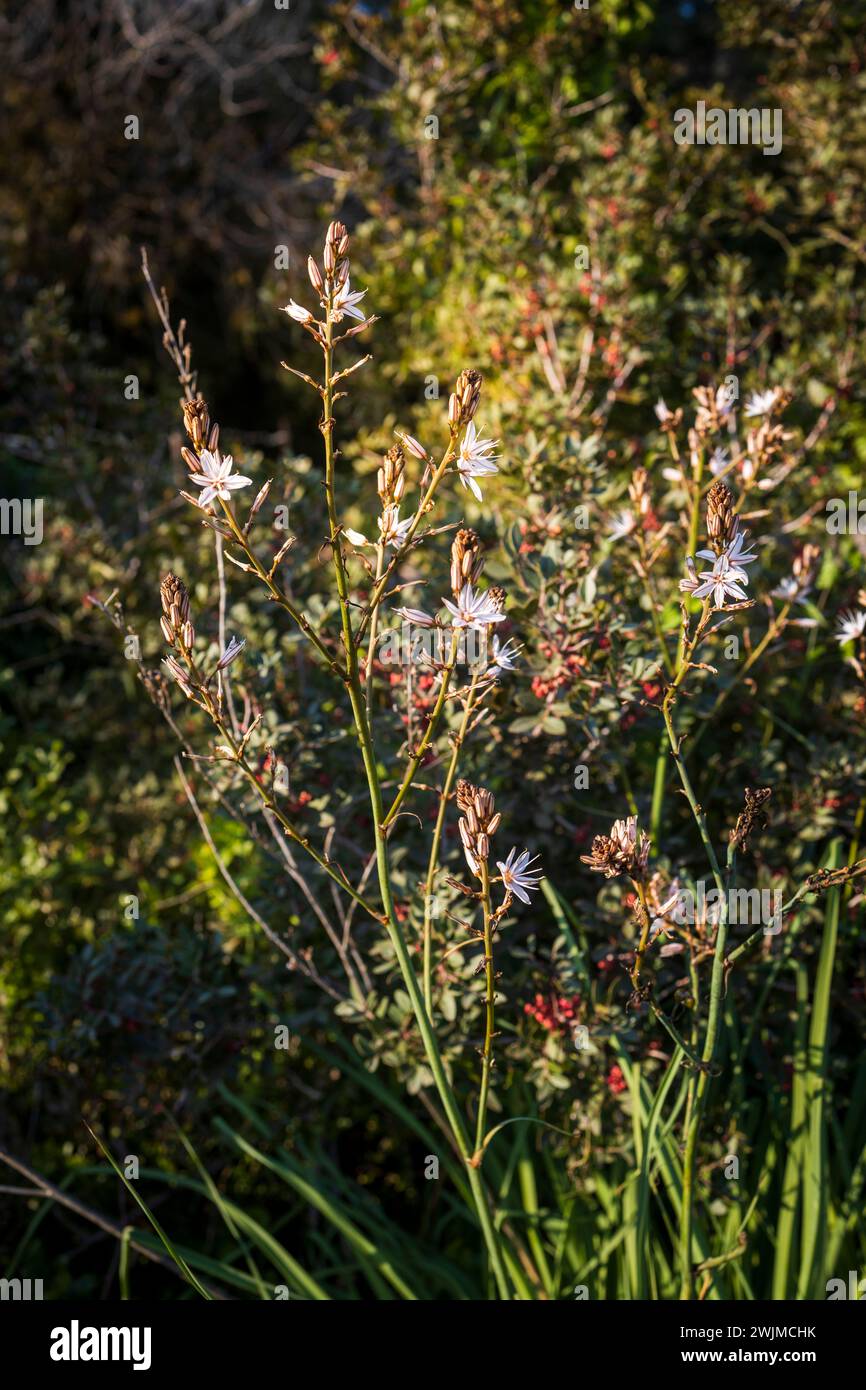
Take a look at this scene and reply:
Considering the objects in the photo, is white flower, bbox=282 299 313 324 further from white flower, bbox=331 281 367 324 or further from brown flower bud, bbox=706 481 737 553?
brown flower bud, bbox=706 481 737 553

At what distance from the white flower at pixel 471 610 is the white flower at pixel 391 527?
10 cm

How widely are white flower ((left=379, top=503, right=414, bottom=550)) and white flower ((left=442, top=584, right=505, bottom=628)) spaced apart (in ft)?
0.32

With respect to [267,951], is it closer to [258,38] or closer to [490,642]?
[490,642]

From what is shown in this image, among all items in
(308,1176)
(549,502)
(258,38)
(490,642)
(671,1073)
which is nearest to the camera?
(490,642)

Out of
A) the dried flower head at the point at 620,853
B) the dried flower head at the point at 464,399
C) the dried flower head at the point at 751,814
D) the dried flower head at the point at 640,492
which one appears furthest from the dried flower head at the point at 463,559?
the dried flower head at the point at 640,492

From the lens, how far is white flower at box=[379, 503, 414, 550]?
4.44ft

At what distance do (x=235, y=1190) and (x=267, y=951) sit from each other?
0.61 meters

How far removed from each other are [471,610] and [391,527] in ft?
0.44

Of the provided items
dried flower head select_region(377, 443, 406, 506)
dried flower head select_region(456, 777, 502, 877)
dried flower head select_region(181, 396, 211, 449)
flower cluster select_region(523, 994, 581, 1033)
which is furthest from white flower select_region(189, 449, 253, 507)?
flower cluster select_region(523, 994, 581, 1033)

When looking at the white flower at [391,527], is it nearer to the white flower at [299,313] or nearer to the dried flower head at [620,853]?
the white flower at [299,313]

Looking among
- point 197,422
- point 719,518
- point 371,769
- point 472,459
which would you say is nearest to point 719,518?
point 719,518

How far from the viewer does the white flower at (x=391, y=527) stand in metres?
1.35
